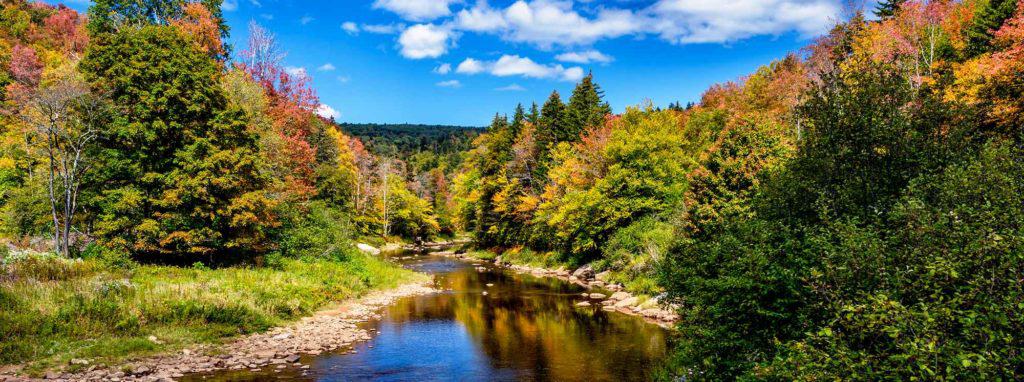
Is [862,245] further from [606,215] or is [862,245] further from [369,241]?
[369,241]

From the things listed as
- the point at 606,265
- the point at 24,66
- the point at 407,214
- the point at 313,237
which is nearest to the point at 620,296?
the point at 606,265

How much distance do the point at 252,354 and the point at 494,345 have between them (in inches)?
321

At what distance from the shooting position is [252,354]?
1612cm

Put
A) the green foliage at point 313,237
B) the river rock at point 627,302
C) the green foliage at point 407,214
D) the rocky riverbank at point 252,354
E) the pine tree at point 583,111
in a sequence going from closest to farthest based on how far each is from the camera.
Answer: the rocky riverbank at point 252,354, the river rock at point 627,302, the green foliage at point 313,237, the pine tree at point 583,111, the green foliage at point 407,214

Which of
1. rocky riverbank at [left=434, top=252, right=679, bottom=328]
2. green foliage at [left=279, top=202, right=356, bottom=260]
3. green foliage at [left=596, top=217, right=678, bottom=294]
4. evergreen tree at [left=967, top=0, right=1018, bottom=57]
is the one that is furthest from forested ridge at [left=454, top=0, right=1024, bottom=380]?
green foliage at [left=279, top=202, right=356, bottom=260]

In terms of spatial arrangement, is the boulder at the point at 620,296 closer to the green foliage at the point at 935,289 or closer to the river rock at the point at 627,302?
the river rock at the point at 627,302

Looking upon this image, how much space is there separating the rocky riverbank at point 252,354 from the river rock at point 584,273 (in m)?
18.2

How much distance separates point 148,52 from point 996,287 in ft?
98.1

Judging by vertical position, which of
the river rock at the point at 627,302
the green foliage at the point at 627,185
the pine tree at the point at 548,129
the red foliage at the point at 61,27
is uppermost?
the red foliage at the point at 61,27

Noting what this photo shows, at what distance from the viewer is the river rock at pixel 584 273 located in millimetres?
37312

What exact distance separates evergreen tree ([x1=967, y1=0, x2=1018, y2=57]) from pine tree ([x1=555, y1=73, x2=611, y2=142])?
90.7 feet

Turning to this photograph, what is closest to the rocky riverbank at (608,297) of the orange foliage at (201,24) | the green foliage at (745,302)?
the green foliage at (745,302)

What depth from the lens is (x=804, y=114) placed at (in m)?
12.3

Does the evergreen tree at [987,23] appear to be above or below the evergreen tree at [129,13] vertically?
below
